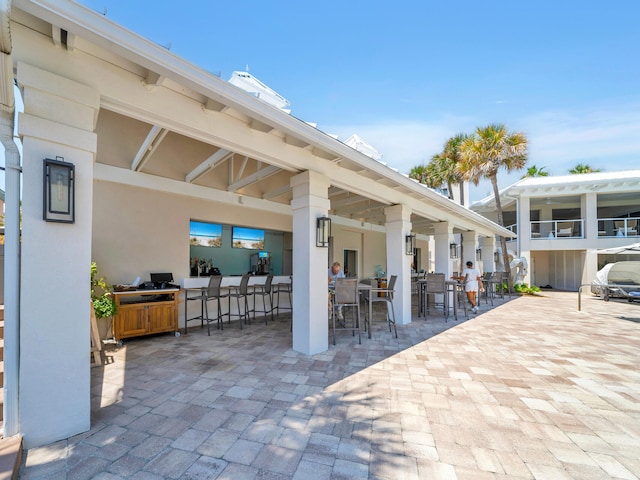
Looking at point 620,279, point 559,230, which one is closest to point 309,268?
point 620,279

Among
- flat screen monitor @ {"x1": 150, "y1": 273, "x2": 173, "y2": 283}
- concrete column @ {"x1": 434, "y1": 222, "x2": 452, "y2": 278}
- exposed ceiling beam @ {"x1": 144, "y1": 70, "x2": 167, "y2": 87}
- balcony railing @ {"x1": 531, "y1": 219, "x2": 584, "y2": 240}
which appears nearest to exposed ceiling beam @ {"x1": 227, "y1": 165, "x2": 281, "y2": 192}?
exposed ceiling beam @ {"x1": 144, "y1": 70, "x2": 167, "y2": 87}

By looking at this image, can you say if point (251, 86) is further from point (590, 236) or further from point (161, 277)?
point (590, 236)

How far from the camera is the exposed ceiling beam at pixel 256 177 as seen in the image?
15.7 ft

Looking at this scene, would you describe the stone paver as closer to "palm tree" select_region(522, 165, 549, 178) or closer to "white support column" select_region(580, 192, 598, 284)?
"white support column" select_region(580, 192, 598, 284)

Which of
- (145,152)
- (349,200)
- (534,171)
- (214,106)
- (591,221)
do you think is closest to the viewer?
(214,106)

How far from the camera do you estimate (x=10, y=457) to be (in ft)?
6.00

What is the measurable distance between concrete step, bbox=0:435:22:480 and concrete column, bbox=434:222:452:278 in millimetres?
8608

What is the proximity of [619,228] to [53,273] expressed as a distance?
811 inches

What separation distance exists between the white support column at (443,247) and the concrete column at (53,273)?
27.0 ft

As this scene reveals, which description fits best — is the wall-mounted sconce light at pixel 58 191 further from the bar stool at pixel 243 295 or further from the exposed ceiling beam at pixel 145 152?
the bar stool at pixel 243 295

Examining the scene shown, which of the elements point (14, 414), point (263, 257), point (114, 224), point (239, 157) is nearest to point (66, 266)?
point (14, 414)

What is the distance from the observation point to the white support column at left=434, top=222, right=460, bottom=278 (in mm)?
8445

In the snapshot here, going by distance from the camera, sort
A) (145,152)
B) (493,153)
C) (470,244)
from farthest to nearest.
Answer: (493,153) → (470,244) → (145,152)

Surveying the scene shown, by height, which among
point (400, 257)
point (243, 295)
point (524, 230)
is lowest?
point (243, 295)
